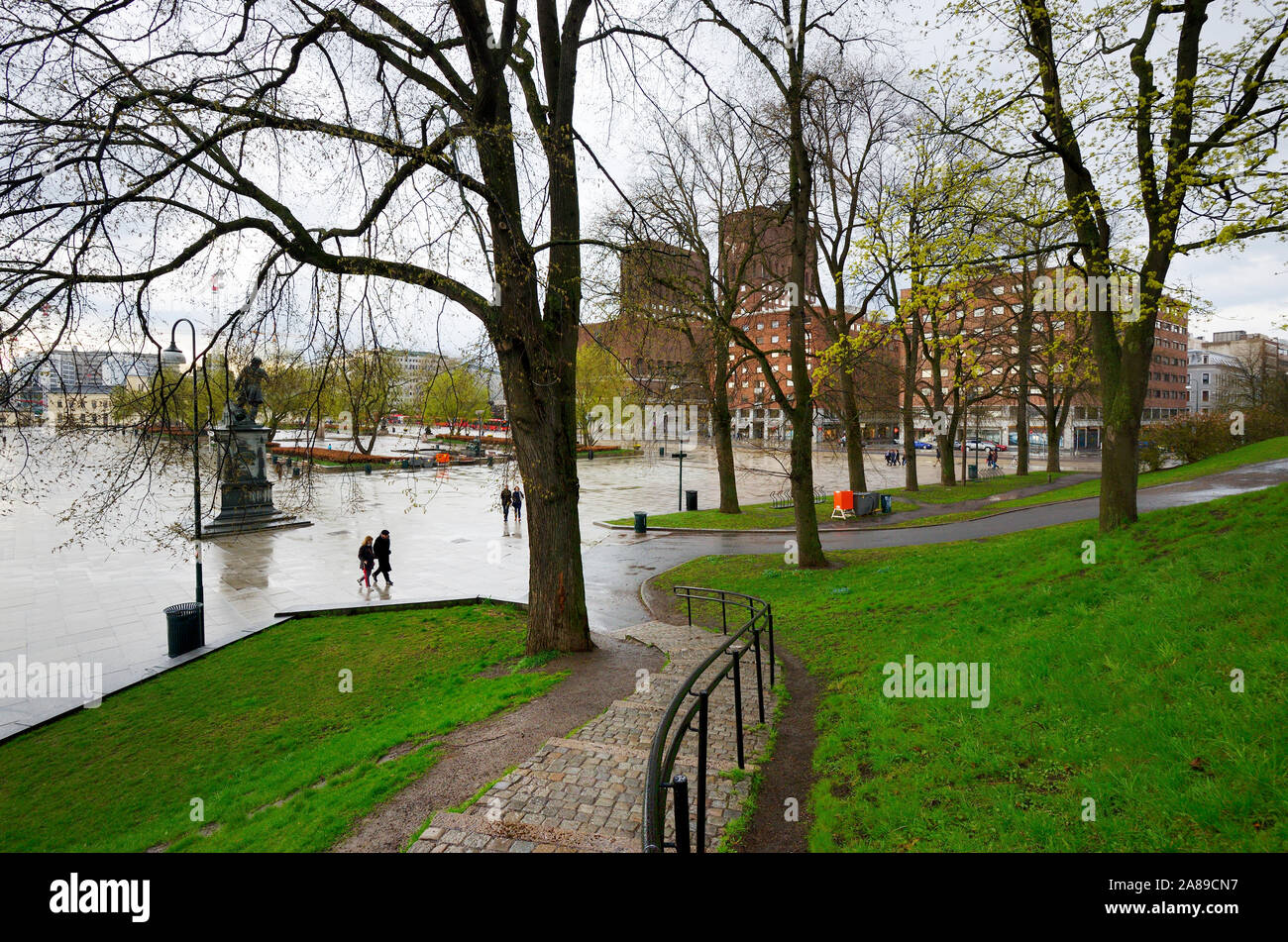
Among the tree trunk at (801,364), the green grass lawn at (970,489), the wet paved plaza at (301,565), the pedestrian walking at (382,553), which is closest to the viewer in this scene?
the wet paved plaza at (301,565)

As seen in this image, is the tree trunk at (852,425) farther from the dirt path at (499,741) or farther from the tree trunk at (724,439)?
the dirt path at (499,741)

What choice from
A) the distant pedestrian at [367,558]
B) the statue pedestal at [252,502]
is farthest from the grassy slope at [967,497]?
the statue pedestal at [252,502]

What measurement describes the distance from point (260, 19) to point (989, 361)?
31894 mm

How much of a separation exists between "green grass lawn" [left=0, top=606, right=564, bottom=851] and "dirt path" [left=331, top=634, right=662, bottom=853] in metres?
0.22

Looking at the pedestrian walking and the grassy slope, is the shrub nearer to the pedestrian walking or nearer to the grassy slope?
the grassy slope

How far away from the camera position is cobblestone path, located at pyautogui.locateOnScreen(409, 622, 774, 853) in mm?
3961

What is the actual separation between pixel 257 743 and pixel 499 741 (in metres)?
3.64

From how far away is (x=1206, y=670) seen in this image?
4.39m

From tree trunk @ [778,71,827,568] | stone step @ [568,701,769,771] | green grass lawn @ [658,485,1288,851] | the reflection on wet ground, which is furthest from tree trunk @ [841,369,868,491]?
stone step @ [568,701,769,771]

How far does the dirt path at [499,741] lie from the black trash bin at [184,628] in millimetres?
7009

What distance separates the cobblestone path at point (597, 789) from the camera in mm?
3961

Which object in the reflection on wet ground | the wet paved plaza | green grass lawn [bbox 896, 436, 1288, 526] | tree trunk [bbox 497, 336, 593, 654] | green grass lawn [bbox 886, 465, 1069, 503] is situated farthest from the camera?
green grass lawn [bbox 886, 465, 1069, 503]

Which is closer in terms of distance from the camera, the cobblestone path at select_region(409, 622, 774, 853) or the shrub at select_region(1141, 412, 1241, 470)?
the cobblestone path at select_region(409, 622, 774, 853)
